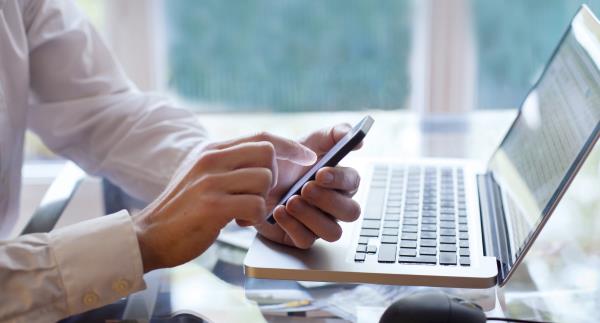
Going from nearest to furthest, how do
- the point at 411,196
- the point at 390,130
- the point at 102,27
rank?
the point at 411,196
the point at 390,130
the point at 102,27

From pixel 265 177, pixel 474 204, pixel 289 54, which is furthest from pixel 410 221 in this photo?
pixel 289 54

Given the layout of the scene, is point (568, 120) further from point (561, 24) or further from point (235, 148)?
point (561, 24)

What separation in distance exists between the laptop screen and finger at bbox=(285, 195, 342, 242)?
0.58 feet

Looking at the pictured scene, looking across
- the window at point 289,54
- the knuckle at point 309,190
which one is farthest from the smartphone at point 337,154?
the window at point 289,54

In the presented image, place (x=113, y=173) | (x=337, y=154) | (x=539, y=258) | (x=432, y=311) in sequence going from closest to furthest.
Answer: (x=432, y=311) → (x=337, y=154) → (x=539, y=258) → (x=113, y=173)

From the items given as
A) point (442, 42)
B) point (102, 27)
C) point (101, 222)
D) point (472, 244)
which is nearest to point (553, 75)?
point (472, 244)

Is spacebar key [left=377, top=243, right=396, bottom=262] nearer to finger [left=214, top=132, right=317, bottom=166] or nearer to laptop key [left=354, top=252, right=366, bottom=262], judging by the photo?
laptop key [left=354, top=252, right=366, bottom=262]

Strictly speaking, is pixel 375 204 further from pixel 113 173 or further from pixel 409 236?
pixel 113 173

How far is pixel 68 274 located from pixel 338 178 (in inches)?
10.9

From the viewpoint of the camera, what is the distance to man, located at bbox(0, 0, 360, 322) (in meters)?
0.75

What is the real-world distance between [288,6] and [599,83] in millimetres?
1063

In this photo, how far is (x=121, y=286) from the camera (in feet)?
2.48

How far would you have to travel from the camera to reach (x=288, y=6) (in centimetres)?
178

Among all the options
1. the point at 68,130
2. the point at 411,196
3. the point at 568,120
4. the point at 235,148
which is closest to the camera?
the point at 235,148
